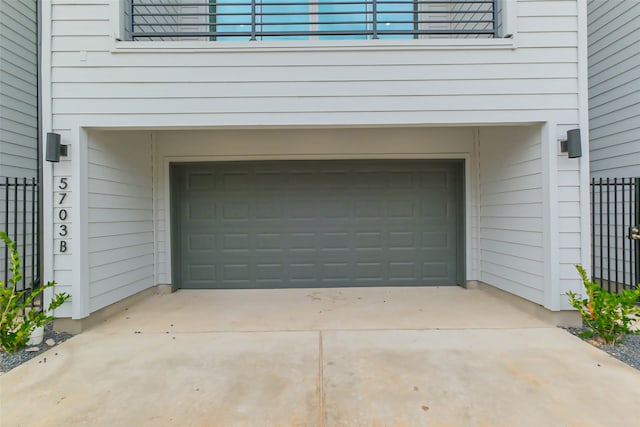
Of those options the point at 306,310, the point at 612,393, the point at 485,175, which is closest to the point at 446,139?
the point at 485,175

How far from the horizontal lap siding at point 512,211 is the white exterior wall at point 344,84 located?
0.12 m

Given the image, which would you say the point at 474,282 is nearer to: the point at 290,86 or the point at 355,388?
A: the point at 355,388

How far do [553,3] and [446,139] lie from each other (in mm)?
1974

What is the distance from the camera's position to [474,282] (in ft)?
16.2

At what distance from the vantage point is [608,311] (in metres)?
2.97

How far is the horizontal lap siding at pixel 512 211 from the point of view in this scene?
363 centimetres

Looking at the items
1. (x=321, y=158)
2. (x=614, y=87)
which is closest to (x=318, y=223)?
(x=321, y=158)

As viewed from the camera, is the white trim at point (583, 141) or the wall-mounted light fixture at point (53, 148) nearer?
the wall-mounted light fixture at point (53, 148)

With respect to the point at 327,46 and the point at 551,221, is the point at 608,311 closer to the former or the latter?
the point at 551,221

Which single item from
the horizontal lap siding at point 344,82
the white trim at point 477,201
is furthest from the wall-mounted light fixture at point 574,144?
the white trim at point 477,201

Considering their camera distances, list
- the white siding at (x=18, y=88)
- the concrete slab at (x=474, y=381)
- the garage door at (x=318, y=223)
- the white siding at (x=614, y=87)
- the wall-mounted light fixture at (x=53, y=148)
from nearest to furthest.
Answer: the concrete slab at (x=474, y=381), the wall-mounted light fixture at (x=53, y=148), the white siding at (x=614, y=87), the white siding at (x=18, y=88), the garage door at (x=318, y=223)

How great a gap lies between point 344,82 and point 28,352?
3.99m

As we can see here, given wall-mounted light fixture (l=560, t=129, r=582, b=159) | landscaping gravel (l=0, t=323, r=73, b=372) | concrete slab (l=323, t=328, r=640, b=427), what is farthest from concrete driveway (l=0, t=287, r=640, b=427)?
wall-mounted light fixture (l=560, t=129, r=582, b=159)

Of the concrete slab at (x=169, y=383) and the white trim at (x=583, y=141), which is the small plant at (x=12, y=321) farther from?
the white trim at (x=583, y=141)
